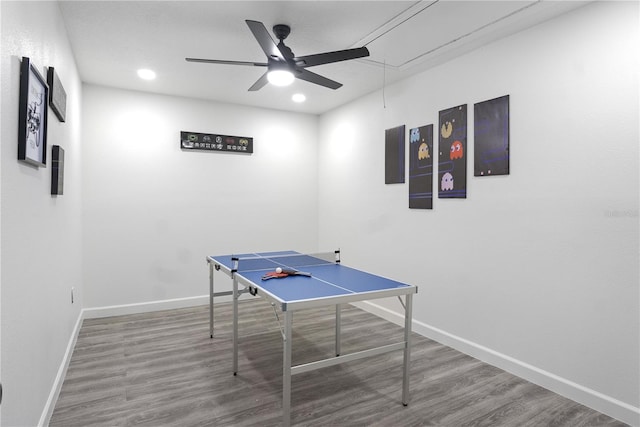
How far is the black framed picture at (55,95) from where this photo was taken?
87.1 inches

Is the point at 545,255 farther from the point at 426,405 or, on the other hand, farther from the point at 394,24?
the point at 394,24

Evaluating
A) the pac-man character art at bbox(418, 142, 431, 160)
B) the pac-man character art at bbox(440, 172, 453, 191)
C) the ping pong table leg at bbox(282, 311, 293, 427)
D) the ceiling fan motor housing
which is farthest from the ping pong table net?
the ceiling fan motor housing

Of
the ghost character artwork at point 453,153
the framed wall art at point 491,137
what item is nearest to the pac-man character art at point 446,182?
the ghost character artwork at point 453,153

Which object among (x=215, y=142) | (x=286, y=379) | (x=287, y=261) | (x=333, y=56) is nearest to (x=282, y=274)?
(x=287, y=261)

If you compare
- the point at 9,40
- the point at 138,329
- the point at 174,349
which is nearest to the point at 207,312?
the point at 138,329

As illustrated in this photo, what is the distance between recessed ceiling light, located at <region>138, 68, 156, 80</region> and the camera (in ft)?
12.4

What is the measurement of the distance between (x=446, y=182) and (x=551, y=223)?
1.04m

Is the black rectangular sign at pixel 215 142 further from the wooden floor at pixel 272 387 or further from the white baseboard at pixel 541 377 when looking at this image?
the white baseboard at pixel 541 377

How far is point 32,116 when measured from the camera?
174cm

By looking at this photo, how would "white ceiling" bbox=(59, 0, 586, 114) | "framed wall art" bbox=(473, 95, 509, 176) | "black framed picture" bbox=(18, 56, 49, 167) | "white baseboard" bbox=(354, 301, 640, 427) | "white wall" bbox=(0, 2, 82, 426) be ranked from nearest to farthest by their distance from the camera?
"white wall" bbox=(0, 2, 82, 426) < "black framed picture" bbox=(18, 56, 49, 167) < "white baseboard" bbox=(354, 301, 640, 427) < "white ceiling" bbox=(59, 0, 586, 114) < "framed wall art" bbox=(473, 95, 509, 176)

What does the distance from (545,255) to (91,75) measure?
4.75 meters

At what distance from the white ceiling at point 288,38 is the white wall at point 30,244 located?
0.43 metres

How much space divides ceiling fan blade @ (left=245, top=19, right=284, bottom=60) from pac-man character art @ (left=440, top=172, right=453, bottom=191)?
6.30 feet

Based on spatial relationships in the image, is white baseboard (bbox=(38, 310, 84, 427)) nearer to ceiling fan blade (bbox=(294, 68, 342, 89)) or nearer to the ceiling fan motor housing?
ceiling fan blade (bbox=(294, 68, 342, 89))
